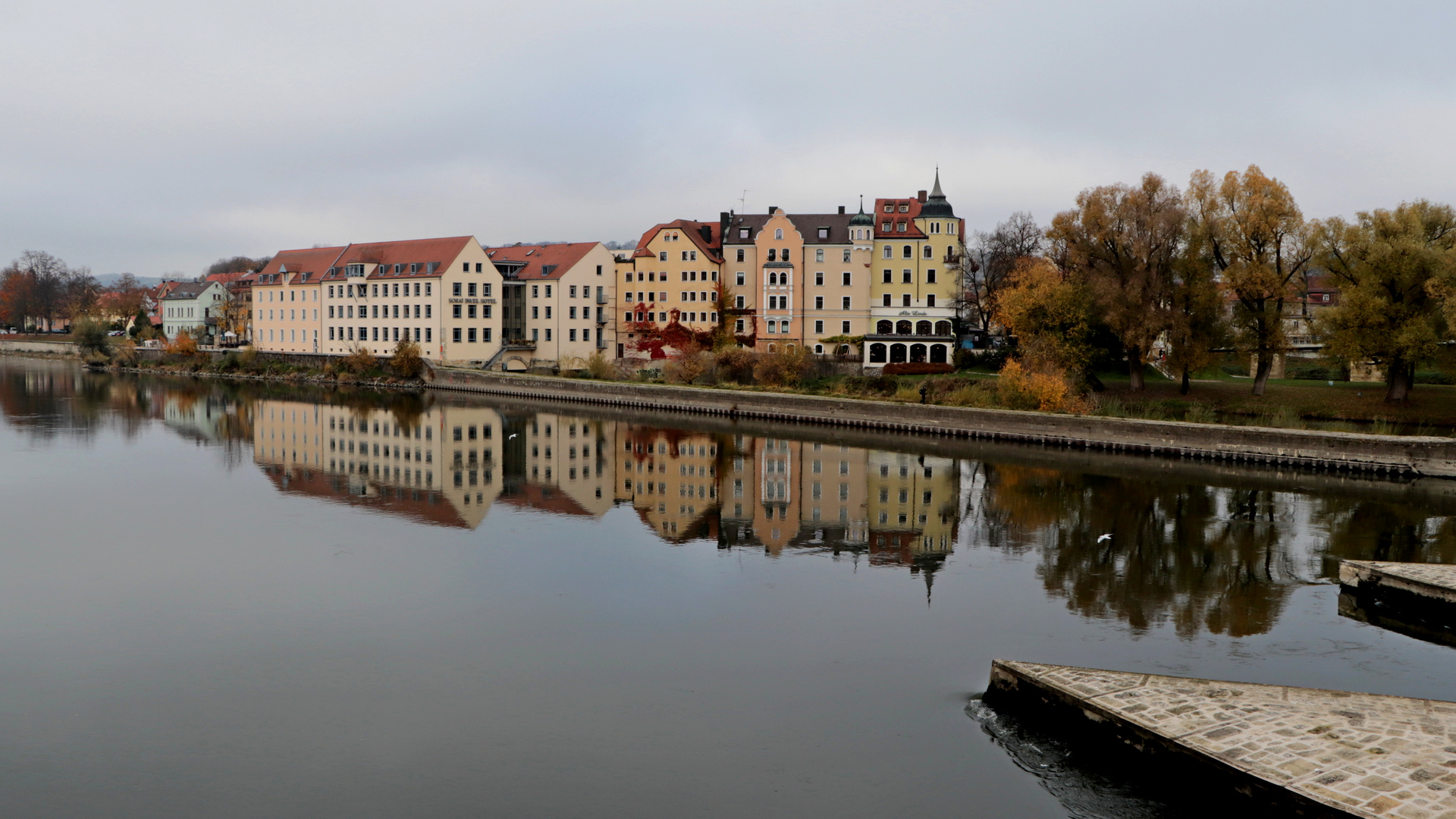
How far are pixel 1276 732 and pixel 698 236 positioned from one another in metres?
62.9

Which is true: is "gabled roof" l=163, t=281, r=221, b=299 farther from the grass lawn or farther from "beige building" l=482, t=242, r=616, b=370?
the grass lawn

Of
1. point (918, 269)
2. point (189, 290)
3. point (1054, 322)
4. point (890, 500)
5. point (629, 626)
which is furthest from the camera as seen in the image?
point (189, 290)

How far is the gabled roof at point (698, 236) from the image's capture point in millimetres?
69062

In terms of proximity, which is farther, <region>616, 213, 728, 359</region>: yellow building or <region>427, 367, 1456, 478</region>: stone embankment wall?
<region>616, 213, 728, 359</region>: yellow building

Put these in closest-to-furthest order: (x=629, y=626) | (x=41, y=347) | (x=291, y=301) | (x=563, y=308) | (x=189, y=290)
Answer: (x=629, y=626), (x=563, y=308), (x=291, y=301), (x=41, y=347), (x=189, y=290)

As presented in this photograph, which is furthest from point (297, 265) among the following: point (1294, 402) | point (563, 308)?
point (1294, 402)

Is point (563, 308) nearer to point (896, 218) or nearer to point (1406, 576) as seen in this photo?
point (896, 218)

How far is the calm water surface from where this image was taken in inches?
432

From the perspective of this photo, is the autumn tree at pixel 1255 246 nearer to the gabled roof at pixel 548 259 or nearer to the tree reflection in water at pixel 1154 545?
the tree reflection in water at pixel 1154 545

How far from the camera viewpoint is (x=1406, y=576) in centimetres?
1731

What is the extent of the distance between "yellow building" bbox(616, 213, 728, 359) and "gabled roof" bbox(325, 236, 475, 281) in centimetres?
1203

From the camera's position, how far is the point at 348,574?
18.9 metres

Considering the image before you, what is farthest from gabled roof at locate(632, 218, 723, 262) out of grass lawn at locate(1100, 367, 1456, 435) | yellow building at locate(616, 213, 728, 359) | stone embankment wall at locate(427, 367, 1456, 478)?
grass lawn at locate(1100, 367, 1456, 435)

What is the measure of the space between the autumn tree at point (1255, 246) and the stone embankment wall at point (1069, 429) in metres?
9.20
